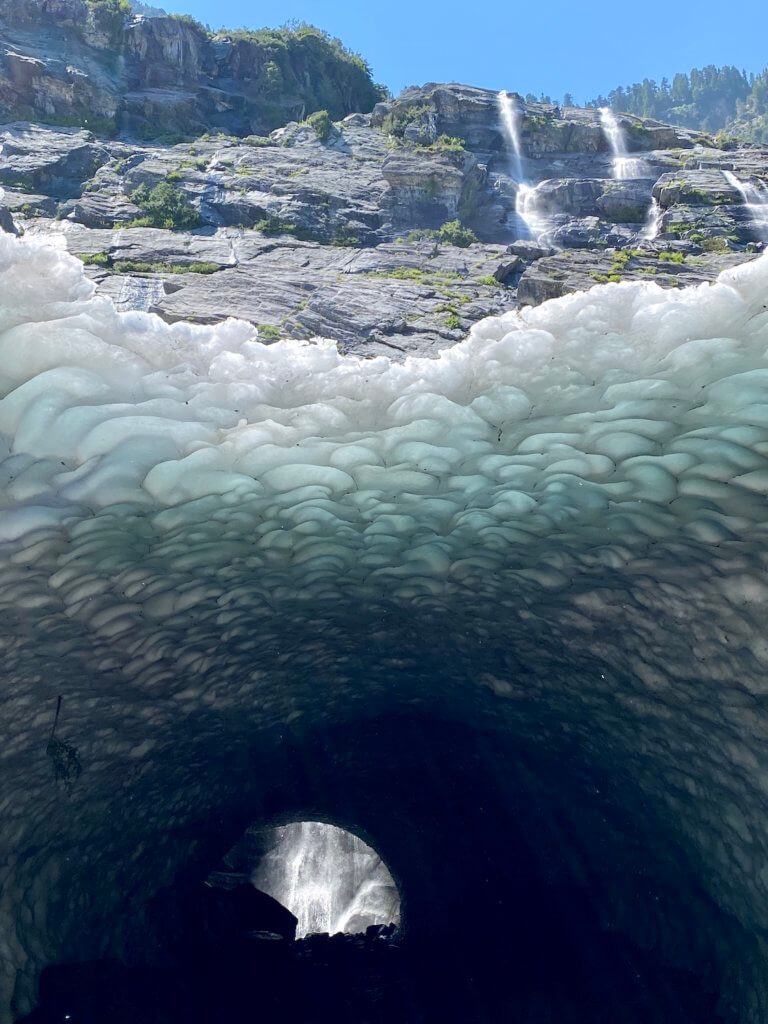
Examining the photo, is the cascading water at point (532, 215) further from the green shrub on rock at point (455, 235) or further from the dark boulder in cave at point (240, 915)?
the dark boulder in cave at point (240, 915)

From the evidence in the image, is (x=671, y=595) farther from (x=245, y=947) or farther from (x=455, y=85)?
(x=455, y=85)

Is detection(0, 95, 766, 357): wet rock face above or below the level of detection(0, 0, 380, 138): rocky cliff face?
below

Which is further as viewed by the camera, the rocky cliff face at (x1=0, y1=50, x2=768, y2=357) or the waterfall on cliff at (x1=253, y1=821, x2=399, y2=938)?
the rocky cliff face at (x1=0, y1=50, x2=768, y2=357)

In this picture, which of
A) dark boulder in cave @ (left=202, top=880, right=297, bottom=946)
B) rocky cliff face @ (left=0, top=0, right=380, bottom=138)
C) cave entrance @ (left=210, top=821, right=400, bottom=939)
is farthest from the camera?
rocky cliff face @ (left=0, top=0, right=380, bottom=138)

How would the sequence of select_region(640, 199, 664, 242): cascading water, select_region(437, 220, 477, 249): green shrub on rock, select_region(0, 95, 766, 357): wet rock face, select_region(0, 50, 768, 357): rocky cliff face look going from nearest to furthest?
select_region(0, 95, 766, 357): wet rock face < select_region(0, 50, 768, 357): rocky cliff face < select_region(640, 199, 664, 242): cascading water < select_region(437, 220, 477, 249): green shrub on rock

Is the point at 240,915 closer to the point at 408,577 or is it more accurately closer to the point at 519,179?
the point at 408,577

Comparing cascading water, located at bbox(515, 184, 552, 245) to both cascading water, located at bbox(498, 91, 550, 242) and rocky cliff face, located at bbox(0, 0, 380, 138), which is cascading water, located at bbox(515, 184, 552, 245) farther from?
rocky cliff face, located at bbox(0, 0, 380, 138)

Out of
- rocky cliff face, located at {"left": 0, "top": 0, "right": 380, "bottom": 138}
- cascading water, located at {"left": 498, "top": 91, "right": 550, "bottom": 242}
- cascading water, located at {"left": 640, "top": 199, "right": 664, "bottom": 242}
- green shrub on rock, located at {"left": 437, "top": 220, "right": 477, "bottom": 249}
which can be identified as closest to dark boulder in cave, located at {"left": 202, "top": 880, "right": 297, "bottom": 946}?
green shrub on rock, located at {"left": 437, "top": 220, "right": 477, "bottom": 249}
